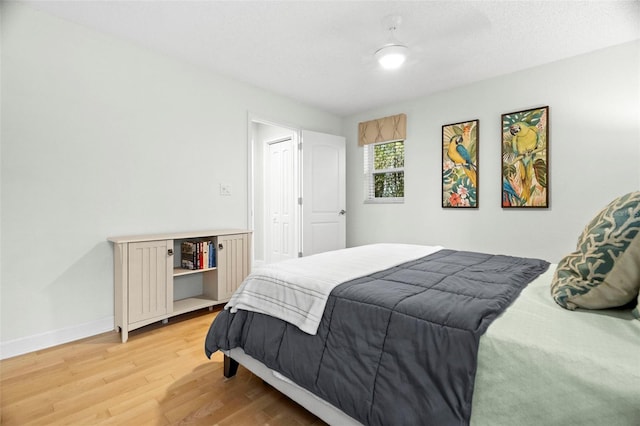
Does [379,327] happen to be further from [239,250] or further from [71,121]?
[71,121]

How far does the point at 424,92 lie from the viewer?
3.85m

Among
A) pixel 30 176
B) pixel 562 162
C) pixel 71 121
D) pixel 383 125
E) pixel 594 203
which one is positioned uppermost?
pixel 383 125

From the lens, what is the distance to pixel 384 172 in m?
4.49

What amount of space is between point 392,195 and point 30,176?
3832 millimetres

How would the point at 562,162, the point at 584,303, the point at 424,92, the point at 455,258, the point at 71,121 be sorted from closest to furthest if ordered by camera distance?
the point at 584,303
the point at 455,258
the point at 71,121
the point at 562,162
the point at 424,92

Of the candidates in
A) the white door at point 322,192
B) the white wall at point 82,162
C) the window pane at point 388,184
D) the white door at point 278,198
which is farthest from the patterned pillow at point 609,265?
the white door at point 278,198

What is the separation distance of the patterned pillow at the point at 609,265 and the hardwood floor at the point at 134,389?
1252 mm

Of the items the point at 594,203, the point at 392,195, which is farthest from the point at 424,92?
the point at 594,203

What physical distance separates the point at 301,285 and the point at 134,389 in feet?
3.91

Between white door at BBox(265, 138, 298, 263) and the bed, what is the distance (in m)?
3.26

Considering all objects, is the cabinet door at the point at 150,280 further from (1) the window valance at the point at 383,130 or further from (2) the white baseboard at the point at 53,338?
(1) the window valance at the point at 383,130

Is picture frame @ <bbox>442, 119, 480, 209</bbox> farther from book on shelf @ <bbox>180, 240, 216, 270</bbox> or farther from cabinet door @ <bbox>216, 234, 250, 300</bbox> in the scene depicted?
book on shelf @ <bbox>180, 240, 216, 270</bbox>

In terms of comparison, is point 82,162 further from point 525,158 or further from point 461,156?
point 525,158

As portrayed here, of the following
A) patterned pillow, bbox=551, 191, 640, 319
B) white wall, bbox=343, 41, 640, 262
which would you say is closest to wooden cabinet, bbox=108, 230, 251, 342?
white wall, bbox=343, 41, 640, 262
